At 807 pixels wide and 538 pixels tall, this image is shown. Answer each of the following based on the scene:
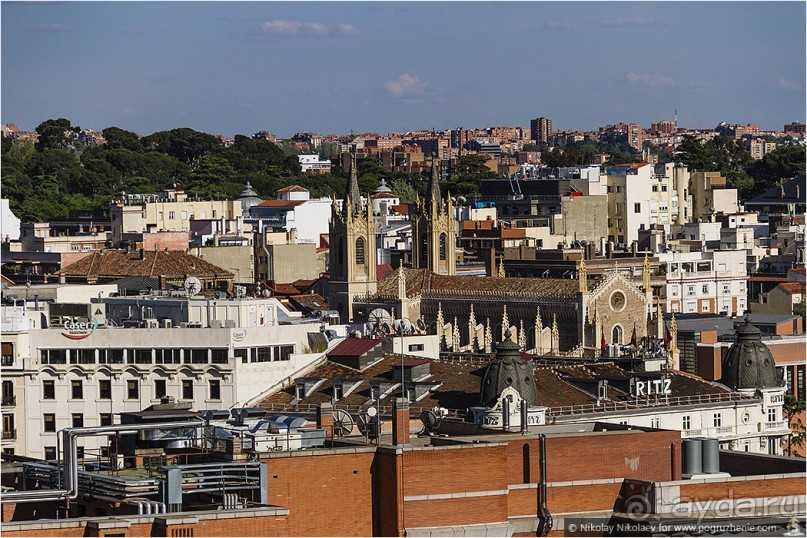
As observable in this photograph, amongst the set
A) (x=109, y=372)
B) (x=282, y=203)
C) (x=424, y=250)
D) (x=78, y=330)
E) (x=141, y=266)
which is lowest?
(x=109, y=372)

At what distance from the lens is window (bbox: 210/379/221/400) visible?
7262cm

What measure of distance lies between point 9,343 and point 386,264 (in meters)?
62.8

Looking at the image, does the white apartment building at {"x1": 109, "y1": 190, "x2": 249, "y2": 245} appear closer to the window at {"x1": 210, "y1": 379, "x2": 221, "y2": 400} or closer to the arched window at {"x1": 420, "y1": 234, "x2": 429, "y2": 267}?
the arched window at {"x1": 420, "y1": 234, "x2": 429, "y2": 267}

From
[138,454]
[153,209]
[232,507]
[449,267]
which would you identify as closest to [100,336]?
[138,454]

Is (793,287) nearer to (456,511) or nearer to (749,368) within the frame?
(749,368)

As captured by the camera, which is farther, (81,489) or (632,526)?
(632,526)

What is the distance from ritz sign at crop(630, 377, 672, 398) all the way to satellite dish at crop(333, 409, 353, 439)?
731 inches

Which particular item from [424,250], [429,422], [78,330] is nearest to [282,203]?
[424,250]

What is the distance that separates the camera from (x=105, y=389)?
7294cm

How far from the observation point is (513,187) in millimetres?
185250

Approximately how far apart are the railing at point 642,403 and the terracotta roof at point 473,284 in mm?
33723

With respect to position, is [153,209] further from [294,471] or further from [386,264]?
[294,471]

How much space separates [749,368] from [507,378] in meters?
12.5

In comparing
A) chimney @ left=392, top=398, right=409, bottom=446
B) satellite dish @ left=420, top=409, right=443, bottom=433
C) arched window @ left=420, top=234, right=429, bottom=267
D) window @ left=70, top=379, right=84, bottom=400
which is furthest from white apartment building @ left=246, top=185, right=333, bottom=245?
chimney @ left=392, top=398, right=409, bottom=446
